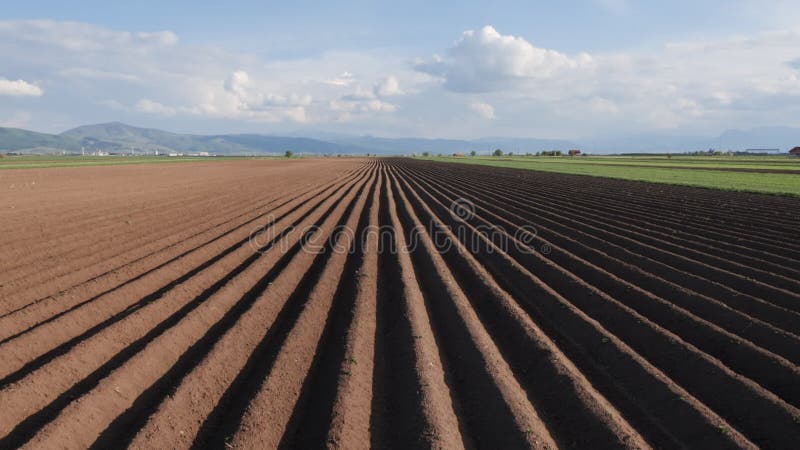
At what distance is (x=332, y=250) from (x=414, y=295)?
342 centimetres

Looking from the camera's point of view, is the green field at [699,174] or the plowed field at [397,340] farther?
the green field at [699,174]

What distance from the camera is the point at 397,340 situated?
5797 mm

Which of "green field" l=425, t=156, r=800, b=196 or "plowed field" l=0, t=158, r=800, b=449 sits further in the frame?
"green field" l=425, t=156, r=800, b=196

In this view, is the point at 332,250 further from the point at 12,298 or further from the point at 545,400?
the point at 545,400

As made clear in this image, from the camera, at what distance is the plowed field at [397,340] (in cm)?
403

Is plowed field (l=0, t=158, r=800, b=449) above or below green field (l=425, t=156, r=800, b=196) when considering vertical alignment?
below

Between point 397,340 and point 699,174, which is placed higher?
point 699,174

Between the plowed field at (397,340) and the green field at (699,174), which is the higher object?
the green field at (699,174)

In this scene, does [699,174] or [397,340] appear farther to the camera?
[699,174]

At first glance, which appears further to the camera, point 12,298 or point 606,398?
point 12,298

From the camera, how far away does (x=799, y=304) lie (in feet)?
22.6

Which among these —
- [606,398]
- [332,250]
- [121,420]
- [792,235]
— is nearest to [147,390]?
[121,420]

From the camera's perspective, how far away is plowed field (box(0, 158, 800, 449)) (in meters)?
4.03

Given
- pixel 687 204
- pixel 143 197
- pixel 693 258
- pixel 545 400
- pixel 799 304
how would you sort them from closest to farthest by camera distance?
pixel 545 400 < pixel 799 304 < pixel 693 258 < pixel 687 204 < pixel 143 197
